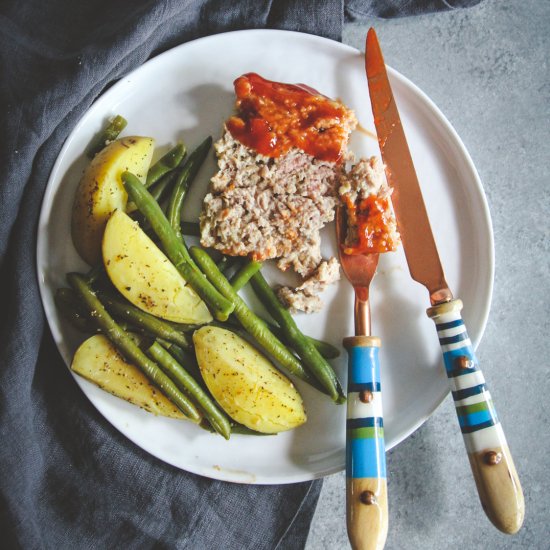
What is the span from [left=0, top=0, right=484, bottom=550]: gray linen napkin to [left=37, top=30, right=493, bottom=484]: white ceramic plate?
0.46 ft

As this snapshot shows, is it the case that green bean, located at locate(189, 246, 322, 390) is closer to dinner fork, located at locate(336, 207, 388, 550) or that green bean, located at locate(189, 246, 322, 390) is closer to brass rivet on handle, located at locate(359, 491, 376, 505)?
dinner fork, located at locate(336, 207, 388, 550)

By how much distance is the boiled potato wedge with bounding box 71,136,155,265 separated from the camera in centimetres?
309

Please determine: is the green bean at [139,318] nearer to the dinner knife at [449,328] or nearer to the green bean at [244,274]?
the green bean at [244,274]

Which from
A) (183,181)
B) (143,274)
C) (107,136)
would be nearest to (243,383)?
(143,274)

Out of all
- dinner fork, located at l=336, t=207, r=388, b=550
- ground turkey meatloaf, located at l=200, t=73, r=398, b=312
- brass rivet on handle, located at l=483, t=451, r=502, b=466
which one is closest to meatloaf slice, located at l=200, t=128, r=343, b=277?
ground turkey meatloaf, located at l=200, t=73, r=398, b=312

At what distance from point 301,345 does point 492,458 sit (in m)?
1.20

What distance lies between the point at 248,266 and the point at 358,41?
178 centimetres

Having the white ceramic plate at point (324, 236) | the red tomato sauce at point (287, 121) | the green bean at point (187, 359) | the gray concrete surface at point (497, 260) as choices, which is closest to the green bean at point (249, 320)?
the white ceramic plate at point (324, 236)

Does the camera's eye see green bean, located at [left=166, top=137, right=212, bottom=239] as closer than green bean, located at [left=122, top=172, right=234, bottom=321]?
No

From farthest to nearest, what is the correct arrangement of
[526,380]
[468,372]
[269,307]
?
[526,380]
[269,307]
[468,372]

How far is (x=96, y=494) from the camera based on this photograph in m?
3.38

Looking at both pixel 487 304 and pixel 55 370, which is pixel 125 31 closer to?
pixel 55 370

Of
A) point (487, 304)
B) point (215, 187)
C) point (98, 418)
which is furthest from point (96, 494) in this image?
point (487, 304)

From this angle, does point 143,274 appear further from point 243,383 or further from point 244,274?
point 243,383
